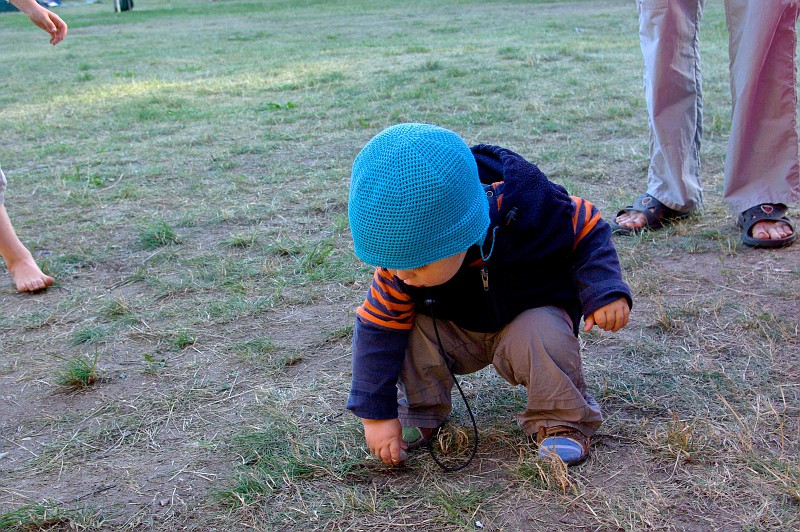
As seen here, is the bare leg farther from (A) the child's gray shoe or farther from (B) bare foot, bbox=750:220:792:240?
(B) bare foot, bbox=750:220:792:240

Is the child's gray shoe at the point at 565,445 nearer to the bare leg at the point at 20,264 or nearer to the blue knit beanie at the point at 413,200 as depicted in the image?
the blue knit beanie at the point at 413,200

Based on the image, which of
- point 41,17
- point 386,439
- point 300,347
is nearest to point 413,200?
point 386,439

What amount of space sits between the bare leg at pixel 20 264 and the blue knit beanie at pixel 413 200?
6.20ft

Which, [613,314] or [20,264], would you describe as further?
[20,264]

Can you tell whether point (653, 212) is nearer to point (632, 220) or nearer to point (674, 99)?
point (632, 220)

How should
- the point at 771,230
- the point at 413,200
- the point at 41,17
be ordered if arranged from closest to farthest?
A: the point at 413,200 → the point at 771,230 → the point at 41,17

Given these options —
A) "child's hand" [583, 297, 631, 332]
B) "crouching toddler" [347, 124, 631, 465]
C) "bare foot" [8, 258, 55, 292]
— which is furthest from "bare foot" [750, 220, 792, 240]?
"bare foot" [8, 258, 55, 292]

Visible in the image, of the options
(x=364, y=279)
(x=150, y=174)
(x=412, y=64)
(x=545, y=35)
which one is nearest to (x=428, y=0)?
(x=545, y=35)

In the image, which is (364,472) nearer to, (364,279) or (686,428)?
(686,428)

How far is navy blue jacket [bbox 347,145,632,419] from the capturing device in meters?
1.76

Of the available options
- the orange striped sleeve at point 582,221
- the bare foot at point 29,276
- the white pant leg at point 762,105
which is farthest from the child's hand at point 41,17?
the white pant leg at point 762,105

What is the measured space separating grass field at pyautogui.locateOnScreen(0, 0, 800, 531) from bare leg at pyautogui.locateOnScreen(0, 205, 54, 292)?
63 mm

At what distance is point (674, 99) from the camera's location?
125 inches

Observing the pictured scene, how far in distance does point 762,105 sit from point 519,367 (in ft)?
5.60
